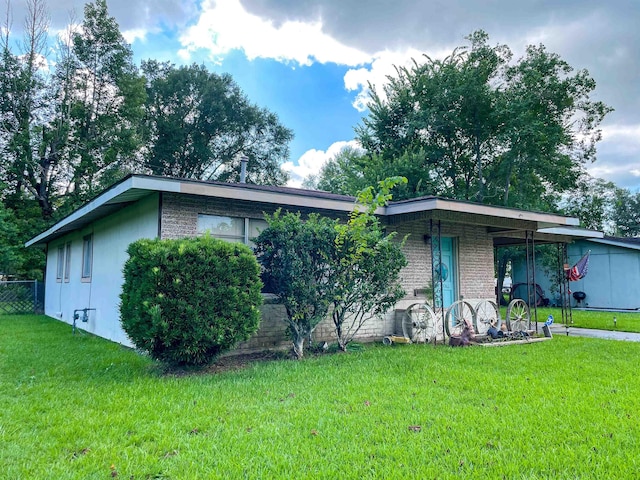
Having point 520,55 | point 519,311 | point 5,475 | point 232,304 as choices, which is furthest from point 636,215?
point 5,475

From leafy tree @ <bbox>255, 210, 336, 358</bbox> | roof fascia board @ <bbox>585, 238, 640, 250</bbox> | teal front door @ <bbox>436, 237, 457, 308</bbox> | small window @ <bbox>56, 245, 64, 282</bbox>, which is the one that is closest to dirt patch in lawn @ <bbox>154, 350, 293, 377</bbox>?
leafy tree @ <bbox>255, 210, 336, 358</bbox>

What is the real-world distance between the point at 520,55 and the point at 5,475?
23760 millimetres

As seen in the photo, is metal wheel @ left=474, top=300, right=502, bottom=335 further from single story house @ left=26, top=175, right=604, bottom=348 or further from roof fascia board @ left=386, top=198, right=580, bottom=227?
roof fascia board @ left=386, top=198, right=580, bottom=227

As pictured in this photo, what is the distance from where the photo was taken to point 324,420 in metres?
3.74

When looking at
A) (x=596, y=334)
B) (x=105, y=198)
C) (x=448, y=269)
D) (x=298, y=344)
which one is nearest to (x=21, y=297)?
(x=105, y=198)

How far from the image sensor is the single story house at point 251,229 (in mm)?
6711

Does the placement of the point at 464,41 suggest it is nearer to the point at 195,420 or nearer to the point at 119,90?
the point at 119,90

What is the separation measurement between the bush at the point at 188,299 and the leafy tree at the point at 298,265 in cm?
79

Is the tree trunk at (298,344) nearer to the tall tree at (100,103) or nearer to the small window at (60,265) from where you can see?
the small window at (60,265)

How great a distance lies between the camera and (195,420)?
147 inches

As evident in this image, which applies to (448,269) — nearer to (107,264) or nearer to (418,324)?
(418,324)

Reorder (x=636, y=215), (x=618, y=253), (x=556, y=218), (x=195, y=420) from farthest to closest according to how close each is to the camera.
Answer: (x=636, y=215), (x=618, y=253), (x=556, y=218), (x=195, y=420)

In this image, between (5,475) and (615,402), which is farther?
(615,402)

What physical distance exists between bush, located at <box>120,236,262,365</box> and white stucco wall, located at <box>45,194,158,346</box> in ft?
4.97
